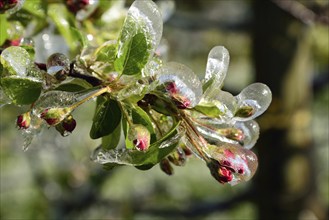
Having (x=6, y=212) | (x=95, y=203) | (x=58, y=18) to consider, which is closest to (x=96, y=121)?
(x=58, y=18)

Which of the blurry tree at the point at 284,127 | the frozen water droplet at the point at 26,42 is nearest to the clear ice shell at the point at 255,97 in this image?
the frozen water droplet at the point at 26,42

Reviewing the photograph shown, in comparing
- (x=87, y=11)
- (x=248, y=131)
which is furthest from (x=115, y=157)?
(x=87, y=11)

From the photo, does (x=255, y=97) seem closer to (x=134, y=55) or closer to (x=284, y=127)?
(x=134, y=55)

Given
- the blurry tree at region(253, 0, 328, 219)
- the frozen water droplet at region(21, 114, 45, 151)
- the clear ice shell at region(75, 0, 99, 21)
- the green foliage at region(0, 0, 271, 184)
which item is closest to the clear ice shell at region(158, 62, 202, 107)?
the green foliage at region(0, 0, 271, 184)

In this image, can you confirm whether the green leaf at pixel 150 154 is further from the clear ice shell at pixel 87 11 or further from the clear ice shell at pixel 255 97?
the clear ice shell at pixel 87 11

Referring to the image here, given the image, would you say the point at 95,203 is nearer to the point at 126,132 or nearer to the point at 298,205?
the point at 298,205
